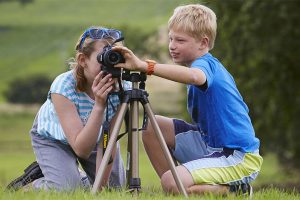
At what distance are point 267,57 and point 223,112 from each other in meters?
16.9

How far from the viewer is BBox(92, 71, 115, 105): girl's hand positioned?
6.71 meters

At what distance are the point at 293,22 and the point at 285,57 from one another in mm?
1682

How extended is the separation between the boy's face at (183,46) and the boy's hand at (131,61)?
33.2 inches

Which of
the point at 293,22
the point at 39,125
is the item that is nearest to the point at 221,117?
the point at 39,125

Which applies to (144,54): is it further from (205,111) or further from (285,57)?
(205,111)

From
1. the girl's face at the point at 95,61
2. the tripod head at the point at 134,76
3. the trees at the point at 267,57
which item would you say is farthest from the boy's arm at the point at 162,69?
the trees at the point at 267,57

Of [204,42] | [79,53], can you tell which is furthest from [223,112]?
[79,53]

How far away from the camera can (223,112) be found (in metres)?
7.14

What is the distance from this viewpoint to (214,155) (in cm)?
723

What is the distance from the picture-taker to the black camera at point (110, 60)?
21.3ft

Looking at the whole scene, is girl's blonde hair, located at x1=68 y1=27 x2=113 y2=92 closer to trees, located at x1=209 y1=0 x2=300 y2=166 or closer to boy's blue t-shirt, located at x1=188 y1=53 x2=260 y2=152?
boy's blue t-shirt, located at x1=188 y1=53 x2=260 y2=152

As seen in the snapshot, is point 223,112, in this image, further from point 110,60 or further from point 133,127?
point 110,60

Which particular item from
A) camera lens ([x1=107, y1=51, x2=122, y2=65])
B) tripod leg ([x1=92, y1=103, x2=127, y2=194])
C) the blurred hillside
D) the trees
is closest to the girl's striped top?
tripod leg ([x1=92, y1=103, x2=127, y2=194])

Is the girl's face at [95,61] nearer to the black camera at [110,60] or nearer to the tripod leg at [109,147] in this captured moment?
the black camera at [110,60]
